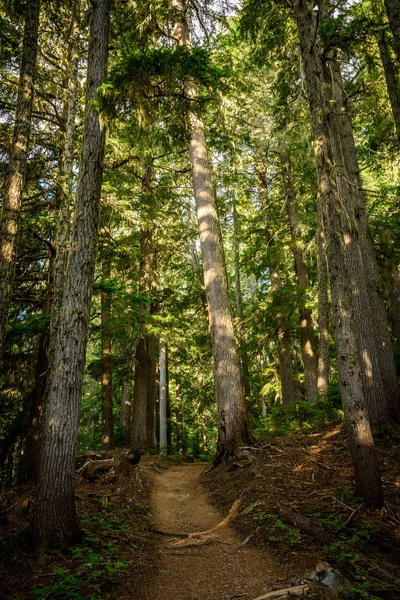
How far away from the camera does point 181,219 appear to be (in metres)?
16.3

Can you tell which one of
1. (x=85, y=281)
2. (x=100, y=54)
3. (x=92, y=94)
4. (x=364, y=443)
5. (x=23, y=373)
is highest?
(x=100, y=54)

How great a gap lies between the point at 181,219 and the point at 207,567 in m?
13.9

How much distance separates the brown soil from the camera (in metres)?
3.78

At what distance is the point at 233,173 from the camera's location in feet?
47.0

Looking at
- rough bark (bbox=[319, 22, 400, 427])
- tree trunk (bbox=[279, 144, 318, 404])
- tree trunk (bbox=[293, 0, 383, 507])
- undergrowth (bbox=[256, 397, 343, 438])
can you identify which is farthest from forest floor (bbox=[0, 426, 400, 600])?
tree trunk (bbox=[279, 144, 318, 404])

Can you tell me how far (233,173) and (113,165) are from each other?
4872 mm

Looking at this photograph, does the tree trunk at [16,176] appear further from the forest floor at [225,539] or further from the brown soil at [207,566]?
the brown soil at [207,566]

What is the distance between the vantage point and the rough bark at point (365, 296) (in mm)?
8102

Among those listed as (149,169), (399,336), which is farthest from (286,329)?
(149,169)

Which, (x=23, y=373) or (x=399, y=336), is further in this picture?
(x=399, y=336)

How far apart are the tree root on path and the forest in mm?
967

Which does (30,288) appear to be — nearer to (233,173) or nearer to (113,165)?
(113,165)

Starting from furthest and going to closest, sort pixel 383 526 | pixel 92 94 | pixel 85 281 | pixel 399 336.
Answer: pixel 399 336, pixel 92 94, pixel 85 281, pixel 383 526

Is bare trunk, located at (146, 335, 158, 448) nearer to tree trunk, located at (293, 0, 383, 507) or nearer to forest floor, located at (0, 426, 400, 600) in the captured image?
forest floor, located at (0, 426, 400, 600)
